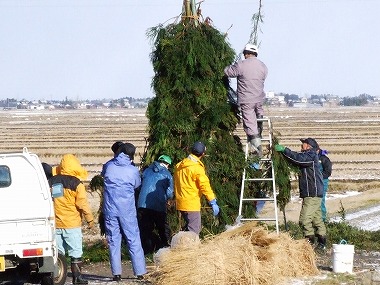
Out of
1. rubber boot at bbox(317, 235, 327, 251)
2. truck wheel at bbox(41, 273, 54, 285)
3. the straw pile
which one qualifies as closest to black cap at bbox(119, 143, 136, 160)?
the straw pile

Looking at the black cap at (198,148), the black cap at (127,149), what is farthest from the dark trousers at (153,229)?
the black cap at (198,148)

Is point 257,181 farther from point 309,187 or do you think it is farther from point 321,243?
point 321,243

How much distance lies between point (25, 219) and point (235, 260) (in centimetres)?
253

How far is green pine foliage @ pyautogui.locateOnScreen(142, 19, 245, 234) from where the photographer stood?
44.8ft

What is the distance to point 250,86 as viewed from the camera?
13.2 meters

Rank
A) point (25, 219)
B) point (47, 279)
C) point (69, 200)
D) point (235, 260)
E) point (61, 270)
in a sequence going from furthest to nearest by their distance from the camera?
point (69, 200), point (61, 270), point (47, 279), point (235, 260), point (25, 219)

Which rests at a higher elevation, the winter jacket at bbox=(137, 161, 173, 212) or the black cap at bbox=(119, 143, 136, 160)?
the black cap at bbox=(119, 143, 136, 160)

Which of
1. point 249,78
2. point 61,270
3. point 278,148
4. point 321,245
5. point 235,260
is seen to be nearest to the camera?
point 235,260

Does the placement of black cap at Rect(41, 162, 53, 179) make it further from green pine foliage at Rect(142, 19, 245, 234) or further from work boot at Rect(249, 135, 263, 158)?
work boot at Rect(249, 135, 263, 158)

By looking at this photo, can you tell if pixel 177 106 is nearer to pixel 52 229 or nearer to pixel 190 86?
pixel 190 86

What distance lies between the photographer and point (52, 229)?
33.9 feet

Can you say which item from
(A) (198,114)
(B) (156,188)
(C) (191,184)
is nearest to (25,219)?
(C) (191,184)

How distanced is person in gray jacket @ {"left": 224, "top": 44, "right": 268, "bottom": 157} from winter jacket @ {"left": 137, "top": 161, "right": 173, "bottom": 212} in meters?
1.55

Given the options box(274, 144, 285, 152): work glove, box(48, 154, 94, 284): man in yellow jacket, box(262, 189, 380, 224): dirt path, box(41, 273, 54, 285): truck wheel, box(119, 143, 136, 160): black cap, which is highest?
box(119, 143, 136, 160): black cap
